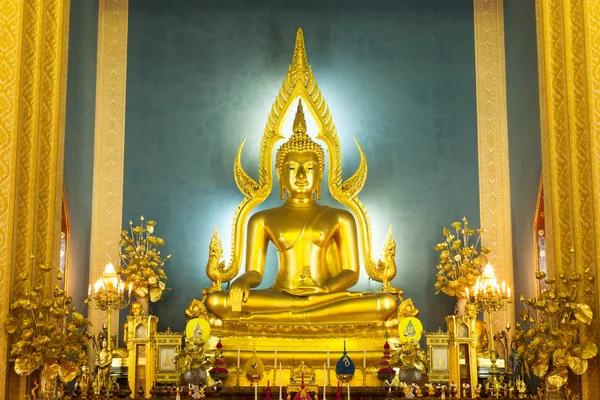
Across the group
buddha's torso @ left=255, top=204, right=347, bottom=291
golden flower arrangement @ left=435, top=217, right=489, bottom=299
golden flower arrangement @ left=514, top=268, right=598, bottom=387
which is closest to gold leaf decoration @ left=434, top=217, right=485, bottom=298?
golden flower arrangement @ left=435, top=217, right=489, bottom=299

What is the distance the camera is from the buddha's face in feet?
31.3

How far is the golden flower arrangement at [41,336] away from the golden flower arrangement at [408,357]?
236cm

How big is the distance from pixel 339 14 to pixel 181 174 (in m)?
2.35

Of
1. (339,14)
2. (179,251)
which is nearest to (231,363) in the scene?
(179,251)

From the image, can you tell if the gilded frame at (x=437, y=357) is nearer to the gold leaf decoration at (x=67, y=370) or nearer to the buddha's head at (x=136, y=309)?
the buddha's head at (x=136, y=309)

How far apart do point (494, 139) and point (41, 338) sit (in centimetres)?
526

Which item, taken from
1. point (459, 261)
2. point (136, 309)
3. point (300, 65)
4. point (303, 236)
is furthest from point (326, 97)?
point (136, 309)

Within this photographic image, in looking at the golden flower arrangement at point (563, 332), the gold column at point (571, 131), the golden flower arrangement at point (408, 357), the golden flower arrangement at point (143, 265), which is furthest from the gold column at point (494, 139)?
the golden flower arrangement at point (143, 265)

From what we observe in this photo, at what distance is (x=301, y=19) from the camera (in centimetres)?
1022

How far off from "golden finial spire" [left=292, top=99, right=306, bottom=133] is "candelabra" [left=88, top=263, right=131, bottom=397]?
227cm

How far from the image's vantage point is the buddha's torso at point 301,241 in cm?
935

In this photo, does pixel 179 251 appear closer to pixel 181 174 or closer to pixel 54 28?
pixel 181 174

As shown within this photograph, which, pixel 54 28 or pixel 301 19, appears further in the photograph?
pixel 301 19

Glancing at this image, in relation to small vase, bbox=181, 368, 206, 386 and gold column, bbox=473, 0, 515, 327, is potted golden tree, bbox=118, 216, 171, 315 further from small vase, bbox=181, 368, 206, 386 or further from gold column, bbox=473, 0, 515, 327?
gold column, bbox=473, 0, 515, 327
